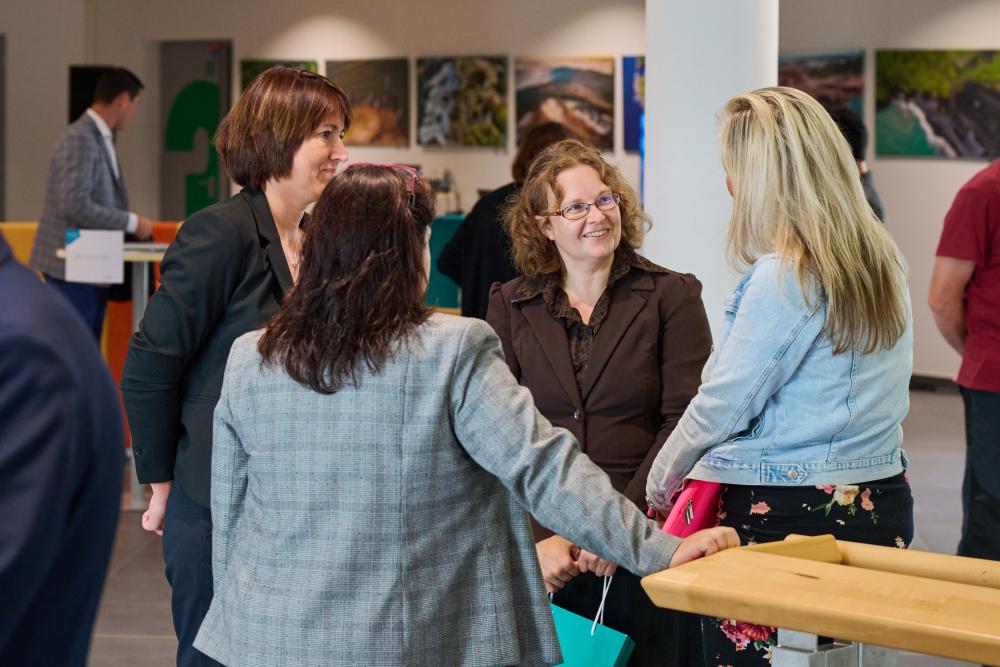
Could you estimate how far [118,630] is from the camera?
184 inches

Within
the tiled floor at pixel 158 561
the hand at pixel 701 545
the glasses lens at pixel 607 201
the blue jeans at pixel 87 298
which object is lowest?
the tiled floor at pixel 158 561

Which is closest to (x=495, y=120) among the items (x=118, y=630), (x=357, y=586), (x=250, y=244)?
(x=118, y=630)

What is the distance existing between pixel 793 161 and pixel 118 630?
332 centimetres

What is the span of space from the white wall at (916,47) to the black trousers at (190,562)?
8588mm

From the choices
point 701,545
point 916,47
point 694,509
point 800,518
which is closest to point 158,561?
point 694,509

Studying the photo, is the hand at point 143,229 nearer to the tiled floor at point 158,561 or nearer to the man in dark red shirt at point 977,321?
the tiled floor at point 158,561

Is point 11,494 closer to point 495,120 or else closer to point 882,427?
point 882,427

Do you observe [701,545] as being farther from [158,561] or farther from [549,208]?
[158,561]

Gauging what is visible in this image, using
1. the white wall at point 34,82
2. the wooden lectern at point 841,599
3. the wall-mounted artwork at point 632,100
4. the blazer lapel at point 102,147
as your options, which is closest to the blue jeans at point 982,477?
the wooden lectern at point 841,599

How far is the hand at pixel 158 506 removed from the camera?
8.63 feet

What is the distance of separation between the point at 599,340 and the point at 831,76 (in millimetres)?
8437

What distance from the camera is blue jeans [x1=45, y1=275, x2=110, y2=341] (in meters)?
6.62

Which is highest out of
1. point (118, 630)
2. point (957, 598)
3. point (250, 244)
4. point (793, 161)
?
point (793, 161)

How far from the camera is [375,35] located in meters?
12.0
